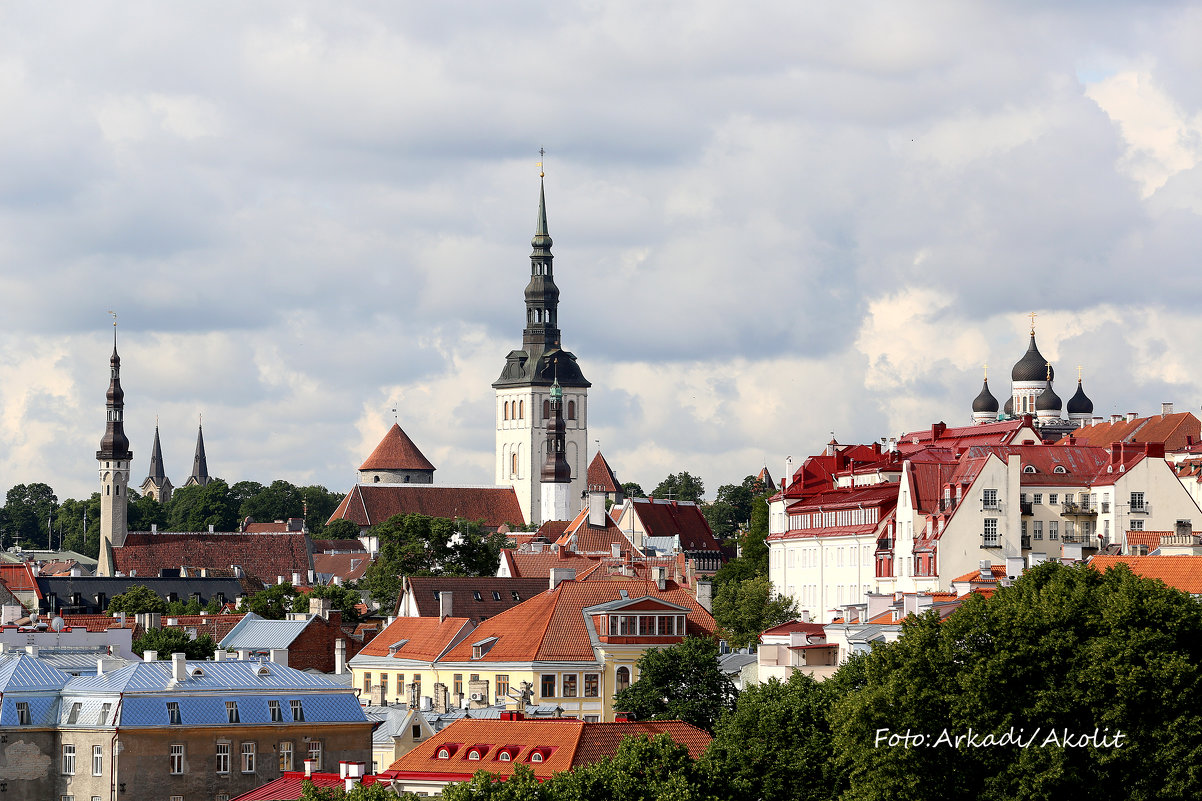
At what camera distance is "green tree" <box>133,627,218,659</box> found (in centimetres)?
10419

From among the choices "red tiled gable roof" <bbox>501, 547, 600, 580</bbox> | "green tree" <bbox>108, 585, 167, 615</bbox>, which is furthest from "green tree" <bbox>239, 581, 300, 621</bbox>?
"red tiled gable roof" <bbox>501, 547, 600, 580</bbox>

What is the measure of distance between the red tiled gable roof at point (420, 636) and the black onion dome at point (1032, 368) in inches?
3799

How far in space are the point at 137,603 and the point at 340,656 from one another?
35.8 meters

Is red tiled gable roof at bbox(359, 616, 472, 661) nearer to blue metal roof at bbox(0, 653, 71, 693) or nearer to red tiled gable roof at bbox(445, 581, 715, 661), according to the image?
red tiled gable roof at bbox(445, 581, 715, 661)

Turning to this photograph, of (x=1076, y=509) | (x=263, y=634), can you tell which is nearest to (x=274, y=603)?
(x=263, y=634)

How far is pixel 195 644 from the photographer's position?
4289 inches

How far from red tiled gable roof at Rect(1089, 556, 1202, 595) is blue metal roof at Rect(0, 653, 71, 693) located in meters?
34.2

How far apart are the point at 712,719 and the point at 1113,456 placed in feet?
130

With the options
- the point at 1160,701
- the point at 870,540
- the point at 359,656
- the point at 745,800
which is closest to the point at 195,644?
the point at 359,656

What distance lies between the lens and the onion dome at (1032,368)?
199 meters

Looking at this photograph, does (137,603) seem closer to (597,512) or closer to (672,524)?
(597,512)

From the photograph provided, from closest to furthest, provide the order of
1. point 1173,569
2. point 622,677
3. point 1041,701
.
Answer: point 1041,701
point 1173,569
point 622,677

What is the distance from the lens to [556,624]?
103375mm

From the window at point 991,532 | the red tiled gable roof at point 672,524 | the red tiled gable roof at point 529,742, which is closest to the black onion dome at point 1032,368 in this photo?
the red tiled gable roof at point 672,524
